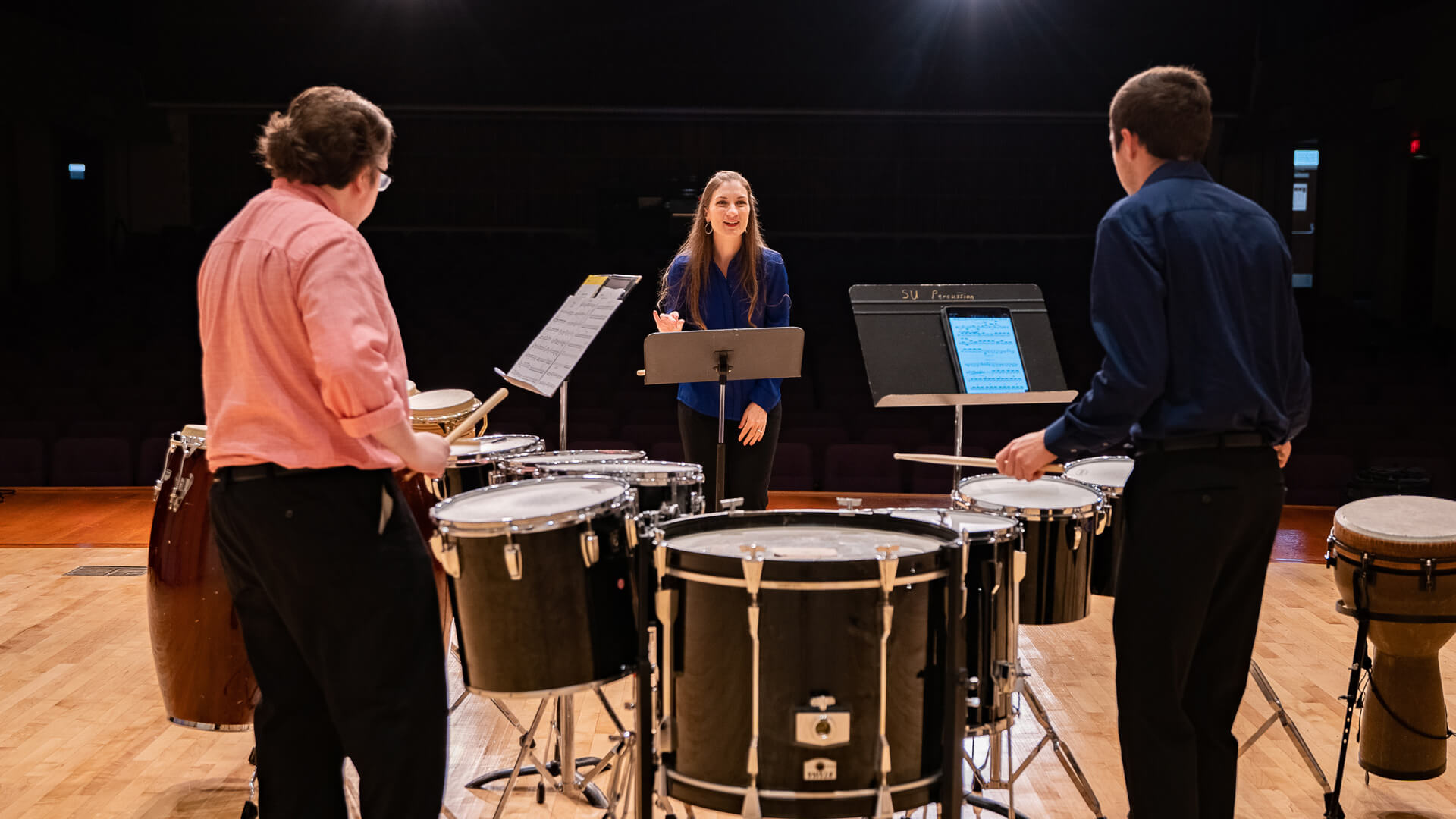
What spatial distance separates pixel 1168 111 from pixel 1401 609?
1.29 meters

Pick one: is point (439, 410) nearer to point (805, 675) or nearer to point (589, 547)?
point (589, 547)

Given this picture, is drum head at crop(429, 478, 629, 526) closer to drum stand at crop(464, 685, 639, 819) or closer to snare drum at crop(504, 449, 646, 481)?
snare drum at crop(504, 449, 646, 481)

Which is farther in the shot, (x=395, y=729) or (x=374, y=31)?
(x=374, y=31)

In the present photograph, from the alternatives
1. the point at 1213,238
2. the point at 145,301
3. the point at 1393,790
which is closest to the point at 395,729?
the point at 1213,238

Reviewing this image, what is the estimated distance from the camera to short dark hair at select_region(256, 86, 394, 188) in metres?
1.64

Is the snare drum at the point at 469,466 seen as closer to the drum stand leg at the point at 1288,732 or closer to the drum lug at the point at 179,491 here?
the drum lug at the point at 179,491

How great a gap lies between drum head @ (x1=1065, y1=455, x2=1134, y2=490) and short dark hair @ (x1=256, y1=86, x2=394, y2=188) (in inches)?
65.6

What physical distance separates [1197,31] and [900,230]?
137 inches

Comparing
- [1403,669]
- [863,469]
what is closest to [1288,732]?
[1403,669]

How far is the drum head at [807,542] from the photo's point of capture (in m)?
1.72

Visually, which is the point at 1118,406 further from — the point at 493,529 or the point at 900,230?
the point at 900,230

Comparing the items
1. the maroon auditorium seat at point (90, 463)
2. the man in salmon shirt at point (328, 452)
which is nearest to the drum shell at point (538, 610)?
the man in salmon shirt at point (328, 452)

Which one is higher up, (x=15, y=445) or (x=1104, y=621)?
(x=15, y=445)

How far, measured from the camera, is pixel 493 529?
1.80m
